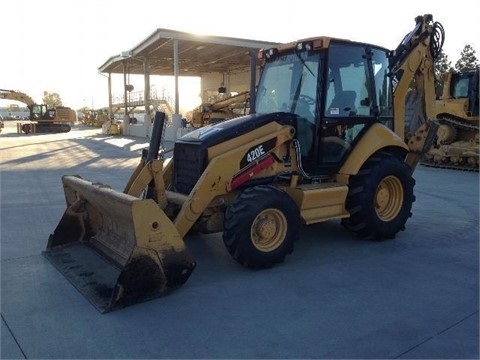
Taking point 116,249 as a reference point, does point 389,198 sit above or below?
above

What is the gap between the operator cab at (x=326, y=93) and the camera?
5.46 meters

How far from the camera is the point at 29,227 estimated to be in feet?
21.5

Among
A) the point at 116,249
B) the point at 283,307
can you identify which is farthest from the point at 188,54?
the point at 283,307

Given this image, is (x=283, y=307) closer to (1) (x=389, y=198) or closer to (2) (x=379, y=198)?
(2) (x=379, y=198)

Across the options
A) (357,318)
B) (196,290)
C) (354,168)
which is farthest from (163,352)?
(354,168)

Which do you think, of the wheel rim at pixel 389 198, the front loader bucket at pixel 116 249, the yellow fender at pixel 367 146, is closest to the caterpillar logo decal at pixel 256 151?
the yellow fender at pixel 367 146

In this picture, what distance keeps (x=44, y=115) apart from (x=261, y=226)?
3973 centimetres

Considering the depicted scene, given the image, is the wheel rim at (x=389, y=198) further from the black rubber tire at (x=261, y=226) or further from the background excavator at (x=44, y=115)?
the background excavator at (x=44, y=115)

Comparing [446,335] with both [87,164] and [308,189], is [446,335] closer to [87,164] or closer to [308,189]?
[308,189]

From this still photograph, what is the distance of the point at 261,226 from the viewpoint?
4.72 m

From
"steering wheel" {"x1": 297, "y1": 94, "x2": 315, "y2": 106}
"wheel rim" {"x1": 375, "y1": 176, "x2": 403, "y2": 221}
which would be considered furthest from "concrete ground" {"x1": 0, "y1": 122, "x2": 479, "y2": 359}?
"steering wheel" {"x1": 297, "y1": 94, "x2": 315, "y2": 106}

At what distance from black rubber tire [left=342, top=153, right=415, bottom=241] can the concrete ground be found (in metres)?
0.22

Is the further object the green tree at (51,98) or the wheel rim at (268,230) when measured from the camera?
the green tree at (51,98)

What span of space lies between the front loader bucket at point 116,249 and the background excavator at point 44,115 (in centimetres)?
3761
